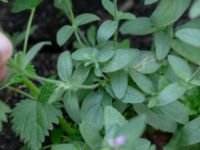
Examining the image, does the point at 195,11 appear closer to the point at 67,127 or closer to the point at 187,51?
the point at 187,51

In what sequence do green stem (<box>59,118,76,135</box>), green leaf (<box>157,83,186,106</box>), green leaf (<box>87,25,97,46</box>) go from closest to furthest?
green leaf (<box>157,83,186,106</box>) → green stem (<box>59,118,76,135</box>) → green leaf (<box>87,25,97,46</box>)

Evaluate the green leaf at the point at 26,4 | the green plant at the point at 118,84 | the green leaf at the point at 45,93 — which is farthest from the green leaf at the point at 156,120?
the green leaf at the point at 26,4

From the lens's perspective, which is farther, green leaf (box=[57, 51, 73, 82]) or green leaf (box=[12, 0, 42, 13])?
green leaf (box=[12, 0, 42, 13])

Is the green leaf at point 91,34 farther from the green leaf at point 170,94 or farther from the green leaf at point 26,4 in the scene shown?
the green leaf at point 170,94

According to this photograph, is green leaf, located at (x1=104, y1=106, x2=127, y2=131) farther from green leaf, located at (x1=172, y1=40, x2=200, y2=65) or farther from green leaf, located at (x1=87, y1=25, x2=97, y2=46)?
green leaf, located at (x1=87, y1=25, x2=97, y2=46)

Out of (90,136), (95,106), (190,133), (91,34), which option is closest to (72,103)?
(95,106)

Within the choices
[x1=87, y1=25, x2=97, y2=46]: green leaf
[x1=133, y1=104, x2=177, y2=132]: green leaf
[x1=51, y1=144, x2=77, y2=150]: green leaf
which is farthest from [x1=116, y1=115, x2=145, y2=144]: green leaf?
[x1=87, y1=25, x2=97, y2=46]: green leaf

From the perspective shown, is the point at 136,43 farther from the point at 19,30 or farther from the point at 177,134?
the point at 177,134

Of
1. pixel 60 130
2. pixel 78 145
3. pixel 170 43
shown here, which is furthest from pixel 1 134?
pixel 170 43
